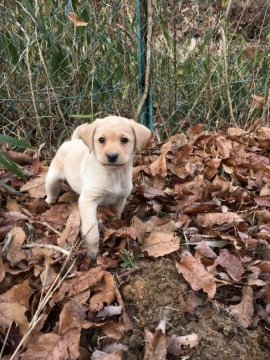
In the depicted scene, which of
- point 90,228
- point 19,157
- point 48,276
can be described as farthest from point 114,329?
point 19,157

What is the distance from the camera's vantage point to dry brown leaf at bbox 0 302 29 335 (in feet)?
7.05

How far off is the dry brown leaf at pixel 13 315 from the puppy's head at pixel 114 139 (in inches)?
36.2

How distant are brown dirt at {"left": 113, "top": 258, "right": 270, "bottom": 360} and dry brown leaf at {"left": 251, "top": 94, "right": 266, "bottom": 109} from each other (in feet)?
9.09

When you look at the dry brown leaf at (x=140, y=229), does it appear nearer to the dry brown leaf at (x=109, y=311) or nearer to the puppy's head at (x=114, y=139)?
the puppy's head at (x=114, y=139)

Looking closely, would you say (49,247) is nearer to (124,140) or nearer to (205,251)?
(124,140)

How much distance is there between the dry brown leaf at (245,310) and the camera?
2.36 m

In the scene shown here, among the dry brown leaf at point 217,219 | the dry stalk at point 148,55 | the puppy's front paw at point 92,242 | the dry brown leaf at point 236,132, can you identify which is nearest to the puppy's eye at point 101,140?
the puppy's front paw at point 92,242

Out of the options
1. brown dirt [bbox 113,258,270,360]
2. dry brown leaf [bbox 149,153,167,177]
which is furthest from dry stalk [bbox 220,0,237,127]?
brown dirt [bbox 113,258,270,360]

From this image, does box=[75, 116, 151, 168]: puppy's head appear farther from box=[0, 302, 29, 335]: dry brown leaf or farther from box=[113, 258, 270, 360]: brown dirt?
box=[0, 302, 29, 335]: dry brown leaf

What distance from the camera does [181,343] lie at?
2219 millimetres

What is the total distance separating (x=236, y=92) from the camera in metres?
4.73

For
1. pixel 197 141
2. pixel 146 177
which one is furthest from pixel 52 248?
pixel 197 141

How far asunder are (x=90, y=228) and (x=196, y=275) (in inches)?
25.5

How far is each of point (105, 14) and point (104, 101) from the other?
2.54 ft
